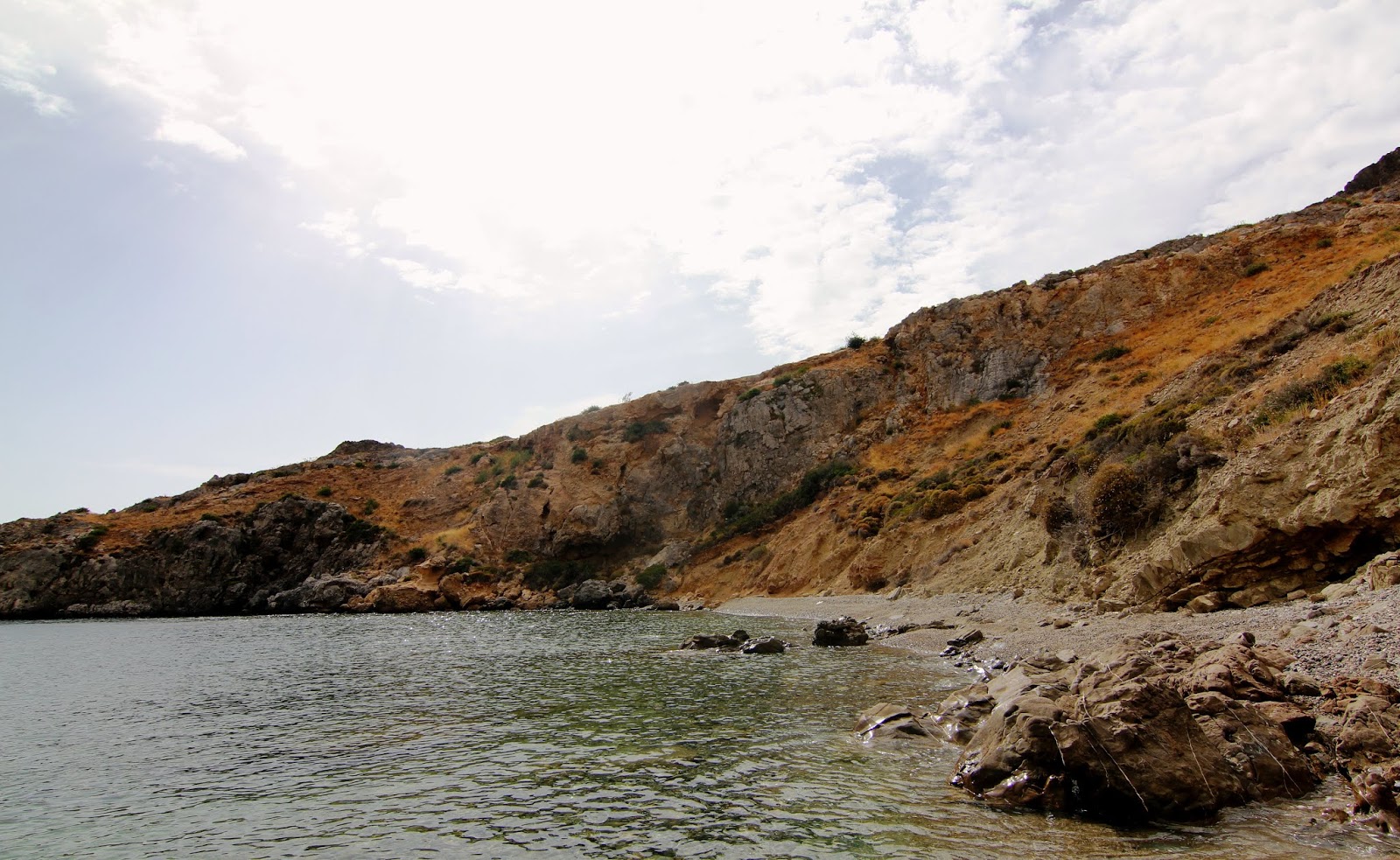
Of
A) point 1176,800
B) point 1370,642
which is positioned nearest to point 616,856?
point 1176,800

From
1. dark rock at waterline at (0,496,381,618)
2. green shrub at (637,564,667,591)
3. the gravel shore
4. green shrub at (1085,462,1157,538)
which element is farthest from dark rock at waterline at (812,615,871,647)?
dark rock at waterline at (0,496,381,618)

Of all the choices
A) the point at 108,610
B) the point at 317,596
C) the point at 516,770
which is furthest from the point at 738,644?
the point at 108,610

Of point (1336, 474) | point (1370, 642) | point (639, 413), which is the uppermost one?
point (639, 413)

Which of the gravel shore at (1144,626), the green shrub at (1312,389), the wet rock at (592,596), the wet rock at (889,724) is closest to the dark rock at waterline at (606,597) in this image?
the wet rock at (592,596)

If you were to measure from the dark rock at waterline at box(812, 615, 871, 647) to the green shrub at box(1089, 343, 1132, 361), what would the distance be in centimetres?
3774

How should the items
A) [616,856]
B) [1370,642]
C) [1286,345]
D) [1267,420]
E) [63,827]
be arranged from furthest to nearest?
1. [1286,345]
2. [1267,420]
3. [1370,642]
4. [63,827]
5. [616,856]

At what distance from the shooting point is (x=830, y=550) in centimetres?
4691

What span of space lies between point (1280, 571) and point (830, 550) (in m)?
31.7

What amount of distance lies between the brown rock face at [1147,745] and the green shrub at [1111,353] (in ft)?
158

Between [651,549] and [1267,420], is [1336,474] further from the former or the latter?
[651,549]

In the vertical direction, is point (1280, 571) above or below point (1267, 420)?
below

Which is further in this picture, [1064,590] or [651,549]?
[651,549]

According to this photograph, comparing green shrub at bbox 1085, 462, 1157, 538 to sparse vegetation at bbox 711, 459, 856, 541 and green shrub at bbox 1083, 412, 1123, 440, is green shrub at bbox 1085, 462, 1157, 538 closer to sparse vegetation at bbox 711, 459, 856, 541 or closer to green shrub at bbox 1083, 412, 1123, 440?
green shrub at bbox 1083, 412, 1123, 440

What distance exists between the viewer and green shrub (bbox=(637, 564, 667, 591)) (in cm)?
5956
